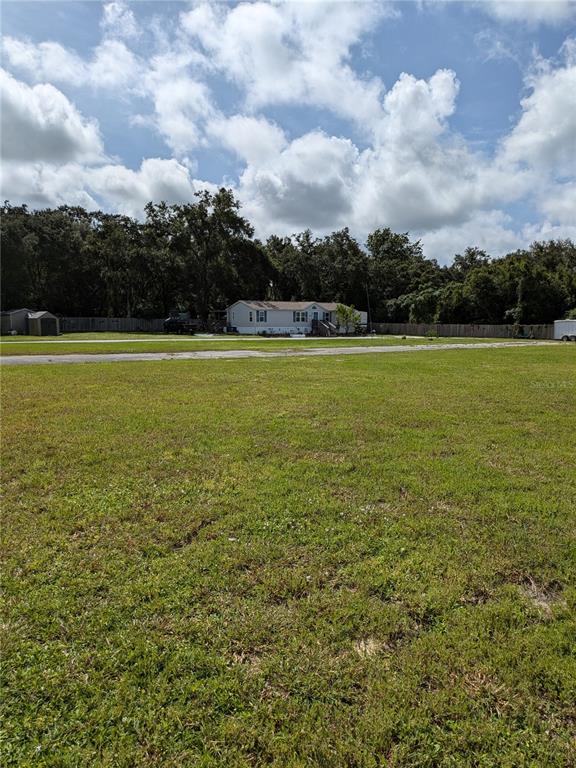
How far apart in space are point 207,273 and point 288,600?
5247cm

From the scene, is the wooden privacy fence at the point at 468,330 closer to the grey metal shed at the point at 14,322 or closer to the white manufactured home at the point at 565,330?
the white manufactured home at the point at 565,330

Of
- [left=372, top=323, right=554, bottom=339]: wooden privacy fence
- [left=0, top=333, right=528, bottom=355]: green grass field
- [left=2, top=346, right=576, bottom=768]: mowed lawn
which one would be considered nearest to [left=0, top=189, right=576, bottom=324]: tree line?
[left=372, top=323, right=554, bottom=339]: wooden privacy fence

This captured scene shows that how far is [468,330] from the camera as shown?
50000 millimetres

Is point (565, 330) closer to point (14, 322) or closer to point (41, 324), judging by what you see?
point (41, 324)

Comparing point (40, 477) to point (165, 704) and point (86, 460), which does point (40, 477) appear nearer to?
point (86, 460)

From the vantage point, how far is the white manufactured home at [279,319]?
50.0m

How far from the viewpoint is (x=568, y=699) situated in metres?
1.95

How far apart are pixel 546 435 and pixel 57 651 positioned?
5.98m

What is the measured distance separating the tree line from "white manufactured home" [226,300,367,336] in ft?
17.7

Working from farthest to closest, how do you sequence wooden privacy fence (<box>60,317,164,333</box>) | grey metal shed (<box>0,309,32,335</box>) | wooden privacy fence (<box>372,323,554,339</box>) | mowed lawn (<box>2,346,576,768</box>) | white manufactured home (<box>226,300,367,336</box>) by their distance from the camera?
white manufactured home (<box>226,300,367,336</box>)
wooden privacy fence (<box>60,317,164,333</box>)
wooden privacy fence (<box>372,323,554,339</box>)
grey metal shed (<box>0,309,32,335</box>)
mowed lawn (<box>2,346,576,768</box>)

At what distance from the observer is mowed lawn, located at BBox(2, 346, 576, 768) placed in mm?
1801

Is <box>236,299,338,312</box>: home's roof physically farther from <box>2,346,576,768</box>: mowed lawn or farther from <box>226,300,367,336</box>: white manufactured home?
<box>2,346,576,768</box>: mowed lawn

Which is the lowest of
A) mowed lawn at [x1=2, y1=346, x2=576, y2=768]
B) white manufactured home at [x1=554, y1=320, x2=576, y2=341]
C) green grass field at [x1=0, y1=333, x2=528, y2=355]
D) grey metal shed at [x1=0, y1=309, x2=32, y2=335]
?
mowed lawn at [x1=2, y1=346, x2=576, y2=768]

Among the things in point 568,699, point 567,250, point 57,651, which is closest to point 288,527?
point 57,651
